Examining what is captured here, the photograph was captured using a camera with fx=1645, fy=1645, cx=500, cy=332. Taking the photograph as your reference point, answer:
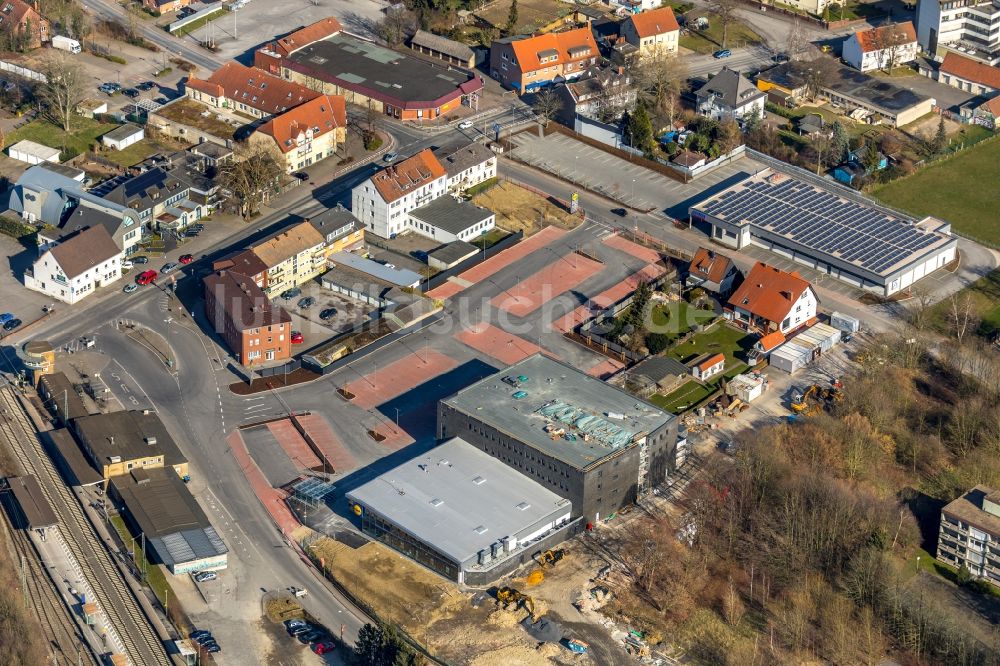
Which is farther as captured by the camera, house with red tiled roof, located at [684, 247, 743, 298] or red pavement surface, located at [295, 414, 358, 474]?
house with red tiled roof, located at [684, 247, 743, 298]

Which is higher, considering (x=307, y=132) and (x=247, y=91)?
(x=247, y=91)

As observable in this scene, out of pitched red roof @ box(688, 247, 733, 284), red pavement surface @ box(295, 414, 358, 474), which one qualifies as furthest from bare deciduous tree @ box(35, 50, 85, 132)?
pitched red roof @ box(688, 247, 733, 284)

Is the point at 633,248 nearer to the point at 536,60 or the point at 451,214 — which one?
the point at 451,214

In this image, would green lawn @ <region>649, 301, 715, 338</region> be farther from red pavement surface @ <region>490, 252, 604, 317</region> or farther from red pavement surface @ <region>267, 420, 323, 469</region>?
red pavement surface @ <region>267, 420, 323, 469</region>

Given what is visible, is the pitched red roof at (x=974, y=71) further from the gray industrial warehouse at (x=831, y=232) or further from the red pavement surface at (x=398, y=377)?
the red pavement surface at (x=398, y=377)

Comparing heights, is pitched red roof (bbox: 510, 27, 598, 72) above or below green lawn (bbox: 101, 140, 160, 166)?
above

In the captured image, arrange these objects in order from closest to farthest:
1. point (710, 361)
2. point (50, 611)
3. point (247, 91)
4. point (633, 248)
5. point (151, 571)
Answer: point (50, 611) → point (151, 571) → point (710, 361) → point (633, 248) → point (247, 91)

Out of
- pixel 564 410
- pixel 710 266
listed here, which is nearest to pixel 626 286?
pixel 710 266
